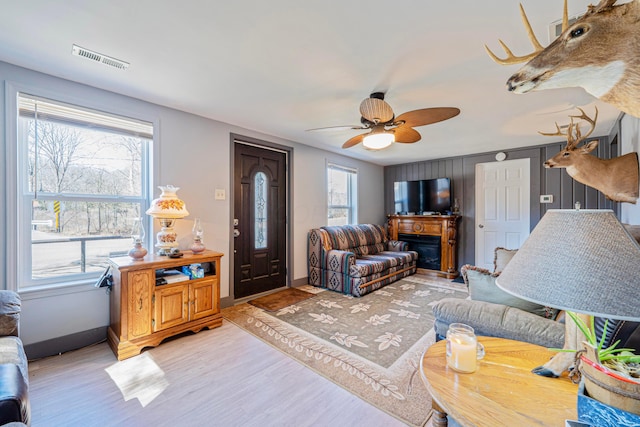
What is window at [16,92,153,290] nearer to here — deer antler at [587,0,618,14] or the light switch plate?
deer antler at [587,0,618,14]

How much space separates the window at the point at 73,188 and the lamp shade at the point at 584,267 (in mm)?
3254

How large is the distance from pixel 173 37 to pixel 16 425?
6.78 ft

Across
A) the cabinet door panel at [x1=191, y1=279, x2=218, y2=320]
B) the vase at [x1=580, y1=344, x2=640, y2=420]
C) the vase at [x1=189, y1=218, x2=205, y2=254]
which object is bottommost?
the cabinet door panel at [x1=191, y1=279, x2=218, y2=320]

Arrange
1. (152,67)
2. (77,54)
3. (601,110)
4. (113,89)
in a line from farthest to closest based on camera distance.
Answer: (601,110), (113,89), (152,67), (77,54)

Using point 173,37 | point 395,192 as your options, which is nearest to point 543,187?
point 395,192

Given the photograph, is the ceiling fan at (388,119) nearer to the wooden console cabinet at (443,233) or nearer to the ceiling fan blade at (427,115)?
the ceiling fan blade at (427,115)

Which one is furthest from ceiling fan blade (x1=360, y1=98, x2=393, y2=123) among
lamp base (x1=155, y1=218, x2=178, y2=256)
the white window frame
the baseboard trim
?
the baseboard trim

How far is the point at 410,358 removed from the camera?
2.24m

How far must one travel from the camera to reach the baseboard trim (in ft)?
7.11

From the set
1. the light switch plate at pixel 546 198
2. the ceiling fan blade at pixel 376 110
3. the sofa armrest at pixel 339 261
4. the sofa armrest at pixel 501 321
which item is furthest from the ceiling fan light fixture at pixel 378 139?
the light switch plate at pixel 546 198

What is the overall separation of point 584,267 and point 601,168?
2.86 meters

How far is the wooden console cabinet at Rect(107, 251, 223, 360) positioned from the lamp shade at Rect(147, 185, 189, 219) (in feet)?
1.41

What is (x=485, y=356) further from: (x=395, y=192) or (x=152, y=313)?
(x=395, y=192)

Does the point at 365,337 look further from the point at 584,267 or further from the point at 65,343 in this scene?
the point at 65,343
